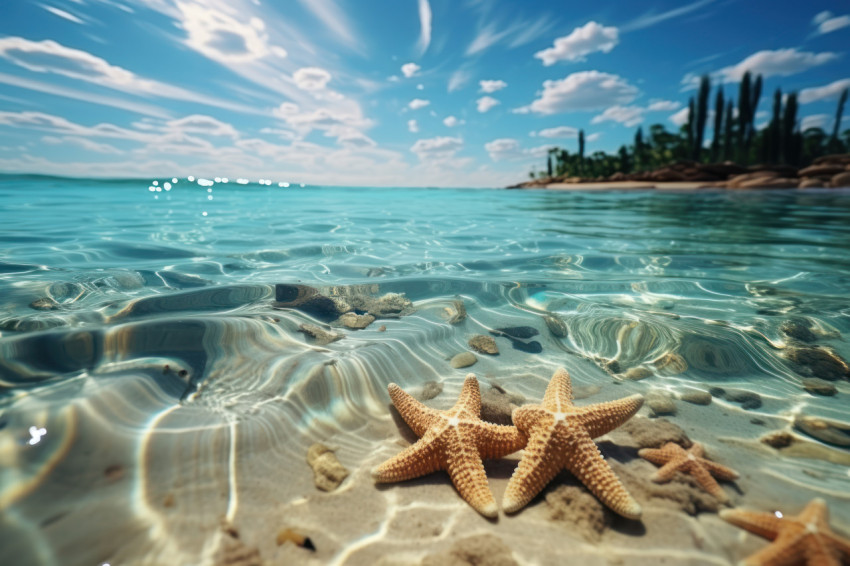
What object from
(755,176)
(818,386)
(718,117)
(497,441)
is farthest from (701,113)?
(497,441)

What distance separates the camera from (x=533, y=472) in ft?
6.32

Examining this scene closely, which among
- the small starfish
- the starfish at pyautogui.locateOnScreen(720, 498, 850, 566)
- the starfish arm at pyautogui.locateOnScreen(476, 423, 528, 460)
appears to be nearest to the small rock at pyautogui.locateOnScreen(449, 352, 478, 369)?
the starfish arm at pyautogui.locateOnScreen(476, 423, 528, 460)

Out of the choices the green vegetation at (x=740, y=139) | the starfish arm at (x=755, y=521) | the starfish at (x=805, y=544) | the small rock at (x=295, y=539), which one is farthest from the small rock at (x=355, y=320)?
the green vegetation at (x=740, y=139)

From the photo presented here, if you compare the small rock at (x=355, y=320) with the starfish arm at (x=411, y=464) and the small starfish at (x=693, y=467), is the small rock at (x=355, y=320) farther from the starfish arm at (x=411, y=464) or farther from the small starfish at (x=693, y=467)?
the small starfish at (x=693, y=467)

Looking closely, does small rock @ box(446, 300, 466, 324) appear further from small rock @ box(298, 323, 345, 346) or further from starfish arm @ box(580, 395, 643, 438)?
starfish arm @ box(580, 395, 643, 438)

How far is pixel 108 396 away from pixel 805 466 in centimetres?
463

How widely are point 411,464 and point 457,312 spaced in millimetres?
2557

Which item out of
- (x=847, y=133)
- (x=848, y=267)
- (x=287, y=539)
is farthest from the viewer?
(x=847, y=133)

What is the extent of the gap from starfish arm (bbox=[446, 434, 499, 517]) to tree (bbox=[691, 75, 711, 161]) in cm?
6300

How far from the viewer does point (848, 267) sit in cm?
603

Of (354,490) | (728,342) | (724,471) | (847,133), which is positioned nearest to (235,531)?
(354,490)

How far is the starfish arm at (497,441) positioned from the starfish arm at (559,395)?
253 mm

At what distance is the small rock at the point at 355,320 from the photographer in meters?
4.08

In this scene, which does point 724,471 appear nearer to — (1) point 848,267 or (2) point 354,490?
(2) point 354,490
